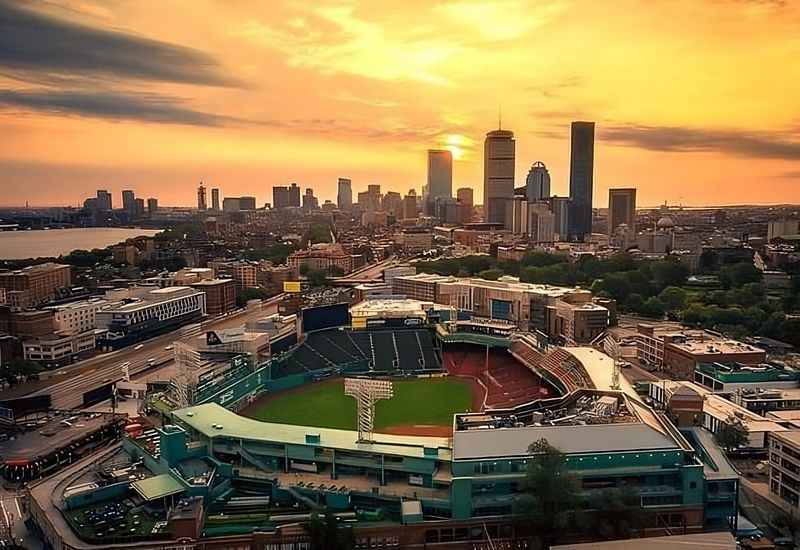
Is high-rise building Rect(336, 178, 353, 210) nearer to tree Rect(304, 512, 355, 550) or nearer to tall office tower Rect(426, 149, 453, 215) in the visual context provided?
tall office tower Rect(426, 149, 453, 215)

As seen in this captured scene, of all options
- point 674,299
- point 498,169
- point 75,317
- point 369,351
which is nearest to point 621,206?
point 498,169

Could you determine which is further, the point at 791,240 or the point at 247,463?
the point at 791,240

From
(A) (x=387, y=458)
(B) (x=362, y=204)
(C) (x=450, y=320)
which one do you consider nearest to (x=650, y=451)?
(A) (x=387, y=458)

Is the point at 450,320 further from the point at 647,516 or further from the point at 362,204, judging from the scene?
the point at 362,204

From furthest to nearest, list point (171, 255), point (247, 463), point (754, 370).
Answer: point (171, 255), point (754, 370), point (247, 463)

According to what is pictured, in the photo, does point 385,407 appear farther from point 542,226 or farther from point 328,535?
point 542,226

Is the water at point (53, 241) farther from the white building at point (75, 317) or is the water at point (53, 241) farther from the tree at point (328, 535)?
the tree at point (328, 535)
